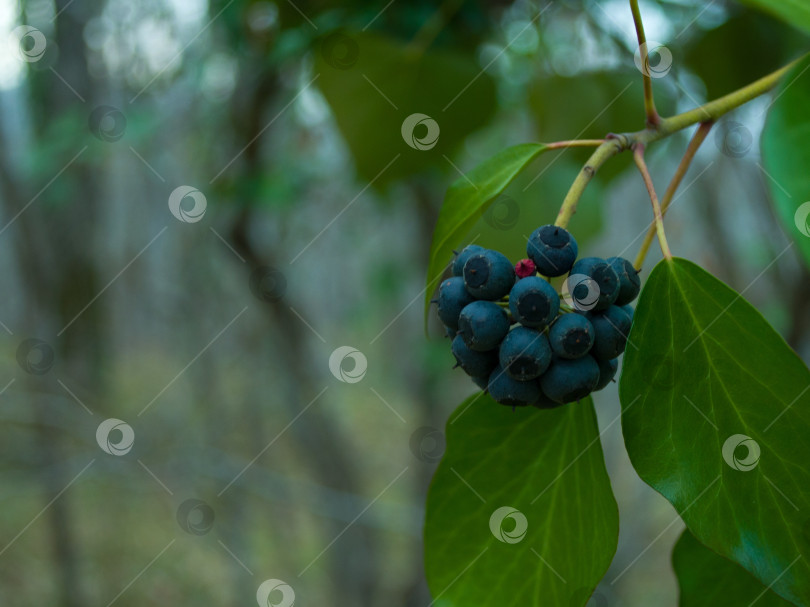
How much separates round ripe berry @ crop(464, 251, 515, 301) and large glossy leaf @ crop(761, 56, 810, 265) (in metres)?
0.17

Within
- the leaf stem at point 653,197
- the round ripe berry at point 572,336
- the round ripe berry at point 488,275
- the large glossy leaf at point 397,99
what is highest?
the large glossy leaf at point 397,99

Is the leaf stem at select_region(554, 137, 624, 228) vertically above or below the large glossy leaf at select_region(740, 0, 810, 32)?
below

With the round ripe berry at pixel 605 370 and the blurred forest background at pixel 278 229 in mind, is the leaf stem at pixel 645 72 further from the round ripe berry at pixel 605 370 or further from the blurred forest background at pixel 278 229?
the blurred forest background at pixel 278 229

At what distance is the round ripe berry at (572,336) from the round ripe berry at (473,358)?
47mm

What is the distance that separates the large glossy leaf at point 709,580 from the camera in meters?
0.58

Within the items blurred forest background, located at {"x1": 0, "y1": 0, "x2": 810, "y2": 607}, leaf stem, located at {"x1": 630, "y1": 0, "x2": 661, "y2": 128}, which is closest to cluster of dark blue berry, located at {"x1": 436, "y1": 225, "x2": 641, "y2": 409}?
leaf stem, located at {"x1": 630, "y1": 0, "x2": 661, "y2": 128}

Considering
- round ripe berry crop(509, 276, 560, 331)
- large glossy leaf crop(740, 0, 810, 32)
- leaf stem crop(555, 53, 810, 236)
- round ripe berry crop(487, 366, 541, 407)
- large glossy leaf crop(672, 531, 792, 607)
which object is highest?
large glossy leaf crop(740, 0, 810, 32)

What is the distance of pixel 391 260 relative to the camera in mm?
2289

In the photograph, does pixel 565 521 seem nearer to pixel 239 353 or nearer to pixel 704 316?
pixel 704 316

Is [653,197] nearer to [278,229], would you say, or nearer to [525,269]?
[525,269]

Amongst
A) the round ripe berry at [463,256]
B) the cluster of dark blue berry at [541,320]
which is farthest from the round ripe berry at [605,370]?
the round ripe berry at [463,256]

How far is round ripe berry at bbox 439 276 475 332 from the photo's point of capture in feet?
1.71

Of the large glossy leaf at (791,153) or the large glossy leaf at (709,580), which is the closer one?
the large glossy leaf at (791,153)

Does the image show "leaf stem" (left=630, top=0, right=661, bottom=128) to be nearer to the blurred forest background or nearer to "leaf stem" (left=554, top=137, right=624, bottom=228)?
"leaf stem" (left=554, top=137, right=624, bottom=228)
